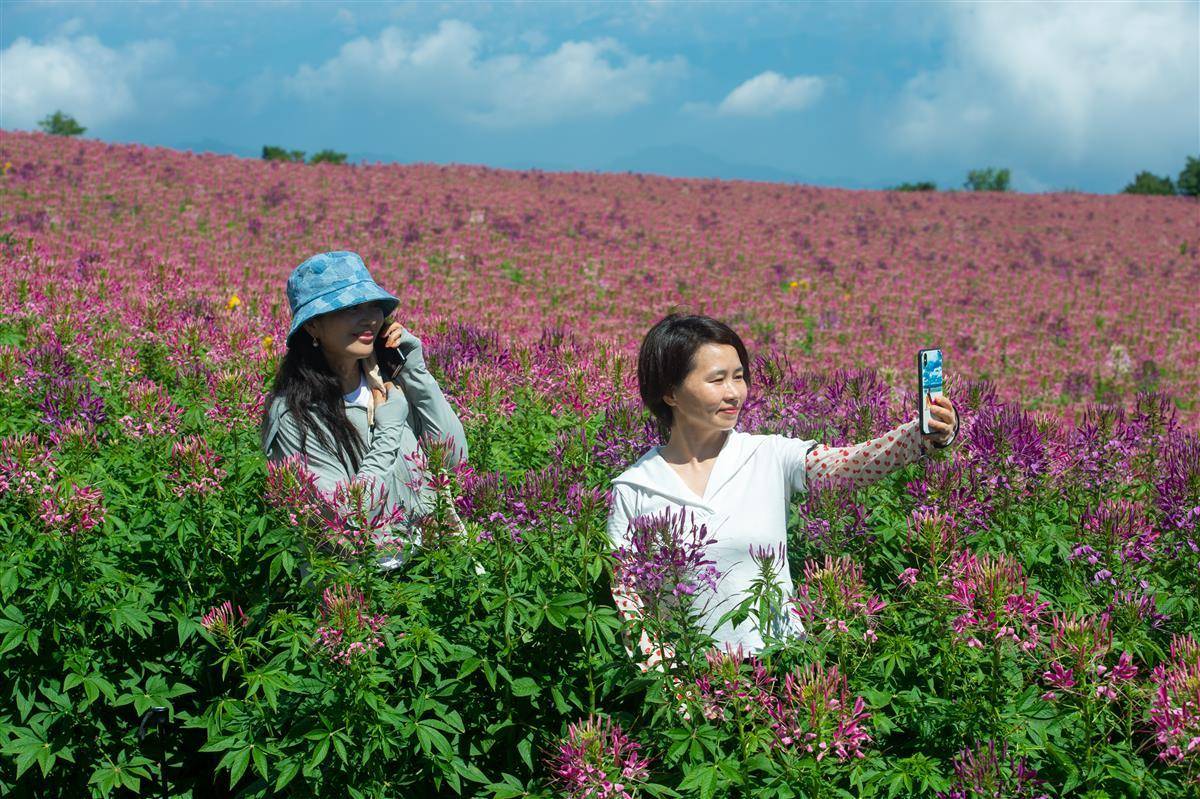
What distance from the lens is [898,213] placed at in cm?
3083

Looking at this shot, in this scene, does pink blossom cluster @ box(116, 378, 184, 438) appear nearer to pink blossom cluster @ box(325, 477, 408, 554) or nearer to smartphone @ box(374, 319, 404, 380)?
smartphone @ box(374, 319, 404, 380)

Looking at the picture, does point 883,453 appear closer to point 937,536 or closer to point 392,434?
point 937,536

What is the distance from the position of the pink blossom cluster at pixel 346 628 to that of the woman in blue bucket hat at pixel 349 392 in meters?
1.00

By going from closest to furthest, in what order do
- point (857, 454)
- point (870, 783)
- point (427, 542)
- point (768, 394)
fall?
point (870, 783)
point (427, 542)
point (857, 454)
point (768, 394)

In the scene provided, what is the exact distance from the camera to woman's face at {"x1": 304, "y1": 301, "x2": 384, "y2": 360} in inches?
179

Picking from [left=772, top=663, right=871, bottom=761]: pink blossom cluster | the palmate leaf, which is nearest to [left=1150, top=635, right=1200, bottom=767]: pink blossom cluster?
[left=772, top=663, right=871, bottom=761]: pink blossom cluster

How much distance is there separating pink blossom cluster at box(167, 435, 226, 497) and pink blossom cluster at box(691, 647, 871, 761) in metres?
2.35

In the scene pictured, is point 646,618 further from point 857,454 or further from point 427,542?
point 857,454

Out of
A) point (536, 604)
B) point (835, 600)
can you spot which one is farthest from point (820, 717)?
point (536, 604)

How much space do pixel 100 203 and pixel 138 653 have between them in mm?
18988

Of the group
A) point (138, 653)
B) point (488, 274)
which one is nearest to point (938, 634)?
point (138, 653)

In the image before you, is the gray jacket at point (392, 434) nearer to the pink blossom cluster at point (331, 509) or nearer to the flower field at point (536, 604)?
the flower field at point (536, 604)

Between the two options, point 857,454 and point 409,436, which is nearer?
point 857,454

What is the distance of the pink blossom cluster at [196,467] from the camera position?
423cm
